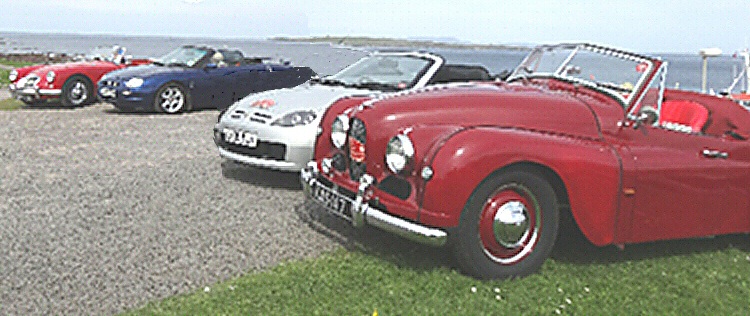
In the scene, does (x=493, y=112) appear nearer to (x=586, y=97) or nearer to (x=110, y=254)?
(x=586, y=97)

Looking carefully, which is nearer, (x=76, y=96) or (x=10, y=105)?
(x=76, y=96)

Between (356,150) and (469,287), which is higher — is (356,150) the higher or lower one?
the higher one

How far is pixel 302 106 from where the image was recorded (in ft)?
24.1

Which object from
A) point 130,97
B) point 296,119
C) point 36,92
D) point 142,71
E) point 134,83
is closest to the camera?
point 296,119

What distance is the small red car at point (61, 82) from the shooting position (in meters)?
14.0

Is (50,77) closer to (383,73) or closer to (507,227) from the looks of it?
(383,73)

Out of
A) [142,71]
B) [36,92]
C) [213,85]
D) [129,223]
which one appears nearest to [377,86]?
[129,223]

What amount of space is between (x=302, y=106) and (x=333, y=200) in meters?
2.29

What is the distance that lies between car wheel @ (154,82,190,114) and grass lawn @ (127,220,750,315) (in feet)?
27.3

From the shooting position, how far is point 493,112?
4.92 m

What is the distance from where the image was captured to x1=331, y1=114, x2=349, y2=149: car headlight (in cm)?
531

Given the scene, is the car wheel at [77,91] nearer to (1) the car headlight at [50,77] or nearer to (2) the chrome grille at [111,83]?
(1) the car headlight at [50,77]

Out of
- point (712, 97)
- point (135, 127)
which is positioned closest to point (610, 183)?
point (712, 97)

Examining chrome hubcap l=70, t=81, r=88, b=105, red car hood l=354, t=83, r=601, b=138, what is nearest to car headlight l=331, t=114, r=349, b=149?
red car hood l=354, t=83, r=601, b=138
